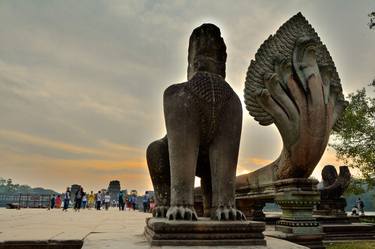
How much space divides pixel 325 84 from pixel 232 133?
10.0 feet

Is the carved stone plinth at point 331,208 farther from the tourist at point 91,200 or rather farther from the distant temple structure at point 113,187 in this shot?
the distant temple structure at point 113,187

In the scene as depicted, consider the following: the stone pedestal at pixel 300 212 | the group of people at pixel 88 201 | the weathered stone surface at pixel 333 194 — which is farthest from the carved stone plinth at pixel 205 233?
the group of people at pixel 88 201

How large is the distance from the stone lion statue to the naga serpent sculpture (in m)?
2.22

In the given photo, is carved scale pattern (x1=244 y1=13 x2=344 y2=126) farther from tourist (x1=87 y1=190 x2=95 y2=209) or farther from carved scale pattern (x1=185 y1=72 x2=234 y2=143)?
tourist (x1=87 y1=190 x2=95 y2=209)

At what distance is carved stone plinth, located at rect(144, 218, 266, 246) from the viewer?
9.09 ft

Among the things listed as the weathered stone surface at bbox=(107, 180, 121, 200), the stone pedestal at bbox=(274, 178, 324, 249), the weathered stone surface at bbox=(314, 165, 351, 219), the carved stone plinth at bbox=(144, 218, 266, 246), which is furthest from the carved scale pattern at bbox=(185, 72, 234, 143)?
the weathered stone surface at bbox=(107, 180, 121, 200)

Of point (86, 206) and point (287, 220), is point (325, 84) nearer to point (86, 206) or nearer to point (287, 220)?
point (287, 220)

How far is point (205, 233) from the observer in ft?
9.29

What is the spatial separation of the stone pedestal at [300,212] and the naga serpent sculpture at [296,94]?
0.18m

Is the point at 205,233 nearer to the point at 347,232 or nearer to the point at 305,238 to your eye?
the point at 305,238

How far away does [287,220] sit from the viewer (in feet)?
18.1

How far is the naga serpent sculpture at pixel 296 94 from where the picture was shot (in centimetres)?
545

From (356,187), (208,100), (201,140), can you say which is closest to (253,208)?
(201,140)

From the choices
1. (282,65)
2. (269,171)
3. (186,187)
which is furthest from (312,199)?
(186,187)
